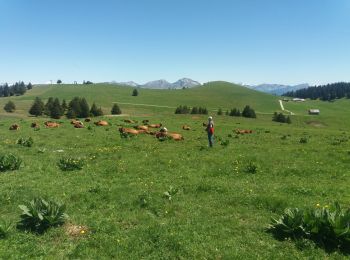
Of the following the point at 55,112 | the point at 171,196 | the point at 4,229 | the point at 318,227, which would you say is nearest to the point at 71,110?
the point at 55,112

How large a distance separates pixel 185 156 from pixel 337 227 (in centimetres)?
1518

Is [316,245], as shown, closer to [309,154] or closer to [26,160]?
[309,154]

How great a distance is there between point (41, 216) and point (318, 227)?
9.11 m

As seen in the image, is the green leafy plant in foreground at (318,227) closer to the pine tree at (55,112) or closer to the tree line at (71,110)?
the pine tree at (55,112)

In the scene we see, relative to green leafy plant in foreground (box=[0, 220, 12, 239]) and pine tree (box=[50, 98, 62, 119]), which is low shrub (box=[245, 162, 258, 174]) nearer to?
green leafy plant in foreground (box=[0, 220, 12, 239])

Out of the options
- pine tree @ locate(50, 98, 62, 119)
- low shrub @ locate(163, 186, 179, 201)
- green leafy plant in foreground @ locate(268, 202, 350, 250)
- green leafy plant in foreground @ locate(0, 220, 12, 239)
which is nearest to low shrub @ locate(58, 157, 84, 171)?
low shrub @ locate(163, 186, 179, 201)

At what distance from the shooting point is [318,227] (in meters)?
11.4

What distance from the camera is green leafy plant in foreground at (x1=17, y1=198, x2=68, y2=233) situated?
12547mm

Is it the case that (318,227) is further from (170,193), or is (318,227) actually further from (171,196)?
(170,193)

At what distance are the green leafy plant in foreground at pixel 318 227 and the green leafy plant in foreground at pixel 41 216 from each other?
24.0 ft

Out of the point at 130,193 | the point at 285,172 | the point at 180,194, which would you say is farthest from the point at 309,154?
the point at 130,193

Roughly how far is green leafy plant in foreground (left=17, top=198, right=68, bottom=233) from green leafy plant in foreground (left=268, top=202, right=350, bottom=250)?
7307 mm

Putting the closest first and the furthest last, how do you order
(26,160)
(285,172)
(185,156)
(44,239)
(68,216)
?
1. (44,239)
2. (68,216)
3. (285,172)
4. (26,160)
5. (185,156)

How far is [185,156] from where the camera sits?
2559cm
